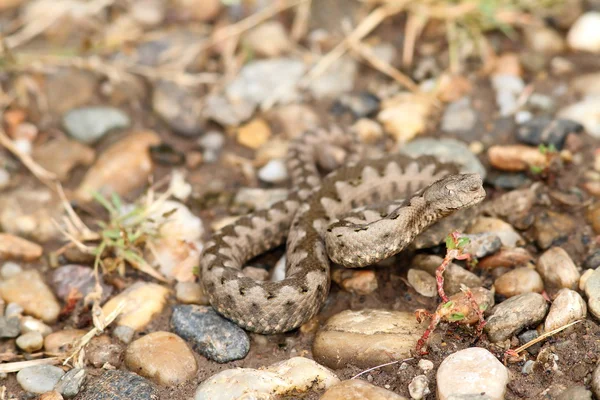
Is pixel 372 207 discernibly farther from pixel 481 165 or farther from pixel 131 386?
pixel 131 386

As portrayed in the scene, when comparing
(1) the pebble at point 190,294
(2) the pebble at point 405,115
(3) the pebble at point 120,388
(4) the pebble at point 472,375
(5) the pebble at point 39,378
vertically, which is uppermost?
(2) the pebble at point 405,115

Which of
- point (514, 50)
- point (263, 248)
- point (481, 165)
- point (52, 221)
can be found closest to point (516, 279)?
point (481, 165)

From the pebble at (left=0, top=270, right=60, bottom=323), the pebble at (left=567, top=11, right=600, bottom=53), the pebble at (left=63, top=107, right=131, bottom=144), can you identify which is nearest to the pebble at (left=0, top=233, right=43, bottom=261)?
the pebble at (left=0, top=270, right=60, bottom=323)

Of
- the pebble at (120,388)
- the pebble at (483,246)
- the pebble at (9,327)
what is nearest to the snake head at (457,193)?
the pebble at (483,246)

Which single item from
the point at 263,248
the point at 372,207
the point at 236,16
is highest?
the point at 236,16

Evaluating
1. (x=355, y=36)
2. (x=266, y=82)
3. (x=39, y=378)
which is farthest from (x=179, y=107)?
(x=39, y=378)

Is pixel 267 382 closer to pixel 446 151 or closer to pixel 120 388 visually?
pixel 120 388

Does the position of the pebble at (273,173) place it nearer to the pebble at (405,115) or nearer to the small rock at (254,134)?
the small rock at (254,134)
